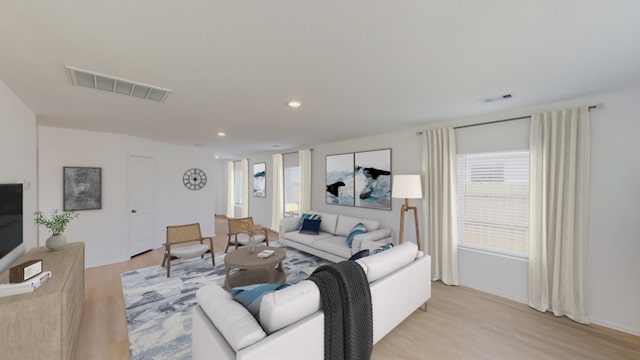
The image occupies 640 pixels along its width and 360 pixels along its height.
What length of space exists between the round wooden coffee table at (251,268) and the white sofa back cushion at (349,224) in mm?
1503

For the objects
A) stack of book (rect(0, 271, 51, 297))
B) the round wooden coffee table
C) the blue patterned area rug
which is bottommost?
the blue patterned area rug

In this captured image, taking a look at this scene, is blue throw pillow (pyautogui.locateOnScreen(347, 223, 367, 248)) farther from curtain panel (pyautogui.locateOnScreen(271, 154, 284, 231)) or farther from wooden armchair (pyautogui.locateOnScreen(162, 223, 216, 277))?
curtain panel (pyautogui.locateOnScreen(271, 154, 284, 231))

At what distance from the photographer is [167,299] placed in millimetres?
3045

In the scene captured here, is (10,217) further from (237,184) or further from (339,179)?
(237,184)

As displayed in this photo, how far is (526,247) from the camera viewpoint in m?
3.03

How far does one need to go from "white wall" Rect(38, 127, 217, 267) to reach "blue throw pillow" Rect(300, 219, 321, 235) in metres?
3.16

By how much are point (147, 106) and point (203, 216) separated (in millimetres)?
4009

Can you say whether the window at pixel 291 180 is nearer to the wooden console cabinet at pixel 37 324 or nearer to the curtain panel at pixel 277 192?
the curtain panel at pixel 277 192

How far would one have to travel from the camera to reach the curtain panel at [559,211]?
8.46 ft

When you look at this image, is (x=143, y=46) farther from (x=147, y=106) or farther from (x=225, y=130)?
(x=225, y=130)

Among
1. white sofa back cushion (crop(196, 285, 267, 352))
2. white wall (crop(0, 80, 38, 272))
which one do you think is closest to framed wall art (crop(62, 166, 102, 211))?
white wall (crop(0, 80, 38, 272))

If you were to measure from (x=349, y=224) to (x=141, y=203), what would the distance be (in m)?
4.41

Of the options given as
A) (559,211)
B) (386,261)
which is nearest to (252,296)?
(386,261)

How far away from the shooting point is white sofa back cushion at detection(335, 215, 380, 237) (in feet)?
14.2
